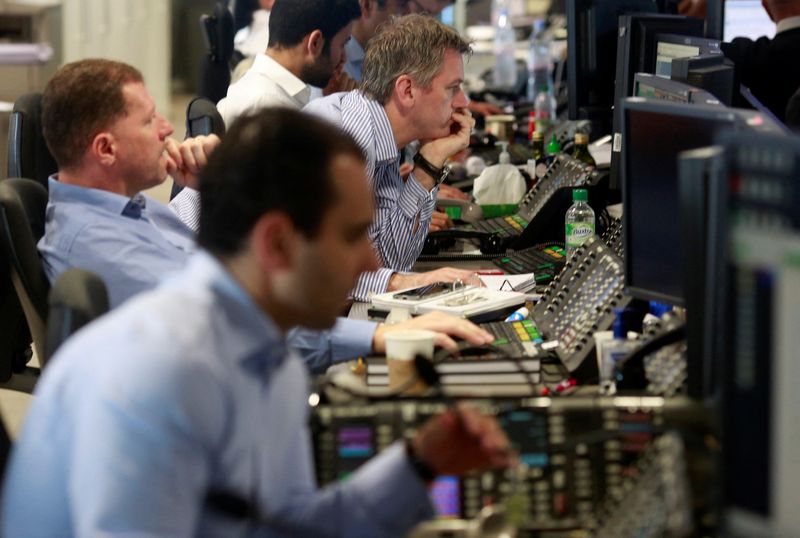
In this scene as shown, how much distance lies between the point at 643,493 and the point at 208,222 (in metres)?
0.56

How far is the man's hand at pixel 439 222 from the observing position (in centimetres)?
393

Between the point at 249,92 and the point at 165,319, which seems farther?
the point at 249,92

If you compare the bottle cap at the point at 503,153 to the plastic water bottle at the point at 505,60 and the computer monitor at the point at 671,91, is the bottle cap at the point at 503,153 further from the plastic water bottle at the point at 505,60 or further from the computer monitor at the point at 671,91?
the plastic water bottle at the point at 505,60

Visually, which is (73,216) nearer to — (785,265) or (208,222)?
(208,222)

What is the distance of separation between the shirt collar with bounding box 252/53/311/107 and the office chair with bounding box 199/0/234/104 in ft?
4.47

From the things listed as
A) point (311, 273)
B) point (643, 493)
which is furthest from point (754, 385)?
point (311, 273)

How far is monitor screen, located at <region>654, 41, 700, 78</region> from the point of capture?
329 centimetres

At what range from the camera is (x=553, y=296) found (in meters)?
2.67

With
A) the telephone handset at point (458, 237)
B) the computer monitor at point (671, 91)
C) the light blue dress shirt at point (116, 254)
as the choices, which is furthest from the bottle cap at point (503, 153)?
the light blue dress shirt at point (116, 254)

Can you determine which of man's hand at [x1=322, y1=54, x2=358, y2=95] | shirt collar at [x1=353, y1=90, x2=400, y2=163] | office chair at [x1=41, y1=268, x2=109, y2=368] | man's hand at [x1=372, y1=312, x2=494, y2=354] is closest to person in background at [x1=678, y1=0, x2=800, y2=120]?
man's hand at [x1=322, y1=54, x2=358, y2=95]

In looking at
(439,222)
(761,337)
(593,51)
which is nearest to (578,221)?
(439,222)

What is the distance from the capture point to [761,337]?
1176 mm

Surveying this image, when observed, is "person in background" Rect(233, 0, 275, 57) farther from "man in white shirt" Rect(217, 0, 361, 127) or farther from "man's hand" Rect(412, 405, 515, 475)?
"man's hand" Rect(412, 405, 515, 475)

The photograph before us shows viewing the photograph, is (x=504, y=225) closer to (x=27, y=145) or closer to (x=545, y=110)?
(x=27, y=145)
